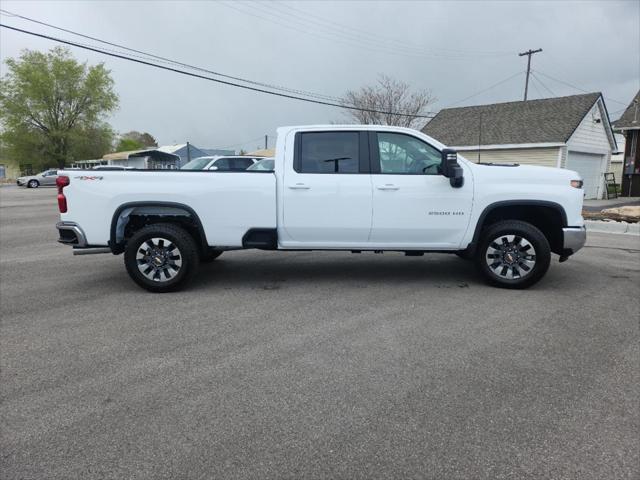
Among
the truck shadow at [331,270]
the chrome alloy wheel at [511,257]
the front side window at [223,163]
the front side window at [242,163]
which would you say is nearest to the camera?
the chrome alloy wheel at [511,257]

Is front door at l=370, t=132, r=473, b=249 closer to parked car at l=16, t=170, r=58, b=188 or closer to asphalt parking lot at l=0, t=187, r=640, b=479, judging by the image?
asphalt parking lot at l=0, t=187, r=640, b=479

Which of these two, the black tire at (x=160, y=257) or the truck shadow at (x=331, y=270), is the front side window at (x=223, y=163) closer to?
the truck shadow at (x=331, y=270)

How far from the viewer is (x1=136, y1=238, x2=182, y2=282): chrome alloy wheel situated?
221 inches

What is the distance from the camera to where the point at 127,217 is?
574cm

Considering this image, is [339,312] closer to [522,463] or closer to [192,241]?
[192,241]

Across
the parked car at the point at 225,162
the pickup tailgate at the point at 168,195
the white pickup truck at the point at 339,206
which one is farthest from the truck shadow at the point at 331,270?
the parked car at the point at 225,162

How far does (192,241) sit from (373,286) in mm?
2349

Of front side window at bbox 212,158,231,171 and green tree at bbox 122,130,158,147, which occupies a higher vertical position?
green tree at bbox 122,130,158,147

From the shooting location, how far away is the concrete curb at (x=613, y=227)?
37.8 feet

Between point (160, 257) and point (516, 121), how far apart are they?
2380 centimetres

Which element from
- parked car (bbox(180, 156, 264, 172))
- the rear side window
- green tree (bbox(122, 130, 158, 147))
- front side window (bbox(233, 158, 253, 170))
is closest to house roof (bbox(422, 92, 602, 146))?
front side window (bbox(233, 158, 253, 170))

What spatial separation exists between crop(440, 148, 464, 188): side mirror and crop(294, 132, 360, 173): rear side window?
1.03 m

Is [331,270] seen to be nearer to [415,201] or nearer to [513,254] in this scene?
[415,201]

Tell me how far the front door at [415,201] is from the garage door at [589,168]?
19.9 metres
